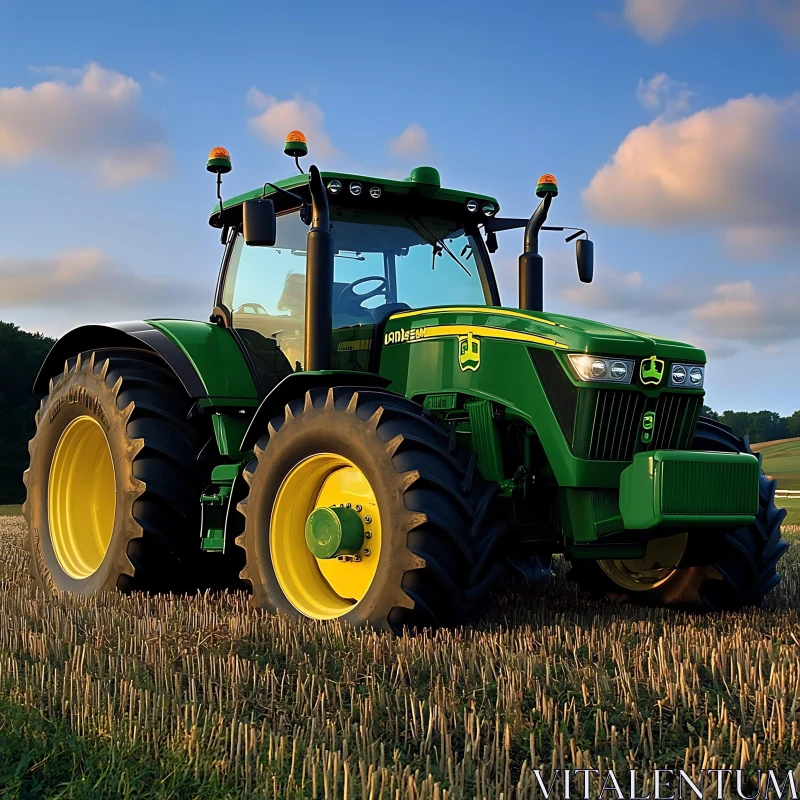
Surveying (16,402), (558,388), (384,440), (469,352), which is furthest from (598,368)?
(16,402)

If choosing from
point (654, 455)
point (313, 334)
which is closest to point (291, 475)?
point (313, 334)

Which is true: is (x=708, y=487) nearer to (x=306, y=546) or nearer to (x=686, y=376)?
(x=686, y=376)

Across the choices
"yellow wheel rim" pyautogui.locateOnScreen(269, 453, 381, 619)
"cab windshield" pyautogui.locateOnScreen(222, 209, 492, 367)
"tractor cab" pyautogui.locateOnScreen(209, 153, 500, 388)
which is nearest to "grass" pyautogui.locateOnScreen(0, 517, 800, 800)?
"yellow wheel rim" pyautogui.locateOnScreen(269, 453, 381, 619)

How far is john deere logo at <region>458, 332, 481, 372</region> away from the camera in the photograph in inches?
225

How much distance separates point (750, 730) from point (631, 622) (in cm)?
206

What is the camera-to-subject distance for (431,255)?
6801 millimetres

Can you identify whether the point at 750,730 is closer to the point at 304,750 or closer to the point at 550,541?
the point at 304,750

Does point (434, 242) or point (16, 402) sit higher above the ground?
point (16, 402)

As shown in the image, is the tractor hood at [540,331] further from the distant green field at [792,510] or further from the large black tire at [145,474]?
the distant green field at [792,510]

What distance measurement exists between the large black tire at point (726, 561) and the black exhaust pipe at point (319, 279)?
2235 millimetres

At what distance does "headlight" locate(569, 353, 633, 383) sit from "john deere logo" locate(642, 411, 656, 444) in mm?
270

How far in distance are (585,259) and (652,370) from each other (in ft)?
5.54

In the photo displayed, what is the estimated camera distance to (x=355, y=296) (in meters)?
6.46

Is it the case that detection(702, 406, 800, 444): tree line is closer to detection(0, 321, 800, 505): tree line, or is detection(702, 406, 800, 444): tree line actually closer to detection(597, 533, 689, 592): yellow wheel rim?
detection(0, 321, 800, 505): tree line
